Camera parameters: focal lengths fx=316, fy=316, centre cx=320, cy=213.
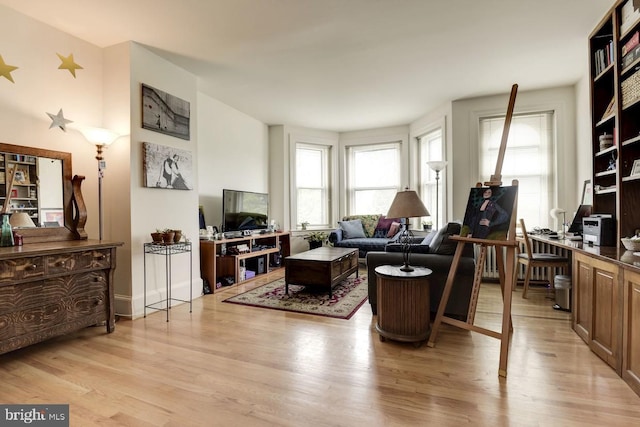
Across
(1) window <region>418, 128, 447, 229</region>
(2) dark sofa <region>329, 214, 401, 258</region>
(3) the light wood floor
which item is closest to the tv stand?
(2) dark sofa <region>329, 214, 401, 258</region>

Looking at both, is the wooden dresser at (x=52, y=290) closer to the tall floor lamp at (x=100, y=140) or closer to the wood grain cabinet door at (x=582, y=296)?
the tall floor lamp at (x=100, y=140)

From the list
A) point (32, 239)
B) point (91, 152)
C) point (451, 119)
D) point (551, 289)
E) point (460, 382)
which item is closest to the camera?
point (460, 382)

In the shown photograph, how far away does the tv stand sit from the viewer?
4.09 meters

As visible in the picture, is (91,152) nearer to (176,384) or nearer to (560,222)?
(176,384)

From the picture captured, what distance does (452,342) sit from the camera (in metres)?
2.51

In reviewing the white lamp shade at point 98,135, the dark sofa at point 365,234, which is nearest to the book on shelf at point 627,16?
the dark sofa at point 365,234

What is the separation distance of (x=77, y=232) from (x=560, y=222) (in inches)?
227

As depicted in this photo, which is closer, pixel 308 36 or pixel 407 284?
pixel 407 284

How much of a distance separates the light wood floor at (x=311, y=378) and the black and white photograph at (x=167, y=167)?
4.80 feet

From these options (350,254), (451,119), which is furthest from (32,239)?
(451,119)

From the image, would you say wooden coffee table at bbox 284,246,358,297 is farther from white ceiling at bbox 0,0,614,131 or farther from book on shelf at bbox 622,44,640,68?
book on shelf at bbox 622,44,640,68

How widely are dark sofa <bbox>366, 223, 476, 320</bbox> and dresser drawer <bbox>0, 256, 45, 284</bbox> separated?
2645mm

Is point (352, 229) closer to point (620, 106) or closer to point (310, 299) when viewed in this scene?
point (310, 299)

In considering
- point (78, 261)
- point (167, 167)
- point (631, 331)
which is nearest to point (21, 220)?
point (78, 261)
